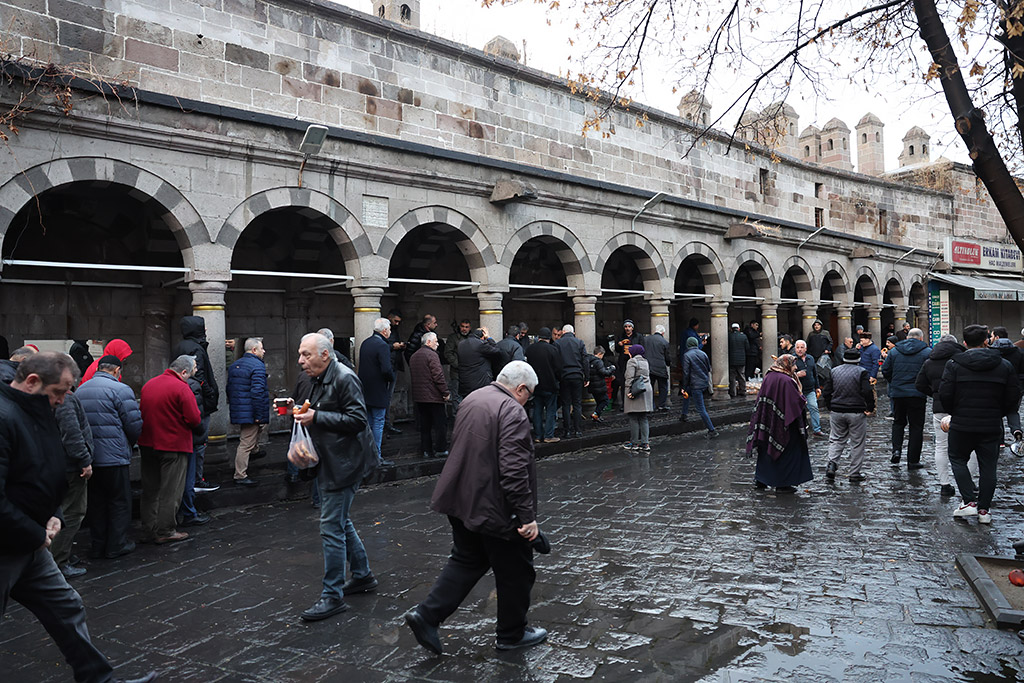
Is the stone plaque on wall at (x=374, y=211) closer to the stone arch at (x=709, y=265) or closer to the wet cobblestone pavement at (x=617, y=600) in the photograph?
the wet cobblestone pavement at (x=617, y=600)

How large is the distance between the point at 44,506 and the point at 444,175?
8.50m

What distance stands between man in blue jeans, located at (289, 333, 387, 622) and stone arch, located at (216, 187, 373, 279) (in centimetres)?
502

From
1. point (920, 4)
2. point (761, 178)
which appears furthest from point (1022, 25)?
point (761, 178)

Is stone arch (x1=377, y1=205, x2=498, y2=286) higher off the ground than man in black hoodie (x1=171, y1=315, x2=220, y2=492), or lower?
higher

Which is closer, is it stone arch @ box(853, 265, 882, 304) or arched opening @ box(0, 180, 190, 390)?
arched opening @ box(0, 180, 190, 390)

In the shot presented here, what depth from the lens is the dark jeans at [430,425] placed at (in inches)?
362

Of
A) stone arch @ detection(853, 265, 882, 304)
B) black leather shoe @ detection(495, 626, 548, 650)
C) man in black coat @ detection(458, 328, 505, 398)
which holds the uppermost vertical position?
stone arch @ detection(853, 265, 882, 304)

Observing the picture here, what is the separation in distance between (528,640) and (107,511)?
12.9 ft

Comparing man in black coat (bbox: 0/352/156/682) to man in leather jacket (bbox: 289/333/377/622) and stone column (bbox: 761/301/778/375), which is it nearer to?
man in leather jacket (bbox: 289/333/377/622)

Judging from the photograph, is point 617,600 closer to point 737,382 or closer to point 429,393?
point 429,393

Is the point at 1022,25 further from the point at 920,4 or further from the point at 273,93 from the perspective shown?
the point at 273,93

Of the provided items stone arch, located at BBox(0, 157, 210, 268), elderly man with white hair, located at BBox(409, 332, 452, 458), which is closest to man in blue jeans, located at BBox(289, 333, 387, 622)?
elderly man with white hair, located at BBox(409, 332, 452, 458)

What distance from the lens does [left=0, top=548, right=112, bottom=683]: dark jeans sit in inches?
126

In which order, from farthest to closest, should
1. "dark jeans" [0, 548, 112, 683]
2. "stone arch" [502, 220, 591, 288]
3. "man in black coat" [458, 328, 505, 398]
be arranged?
1. "stone arch" [502, 220, 591, 288]
2. "man in black coat" [458, 328, 505, 398]
3. "dark jeans" [0, 548, 112, 683]
